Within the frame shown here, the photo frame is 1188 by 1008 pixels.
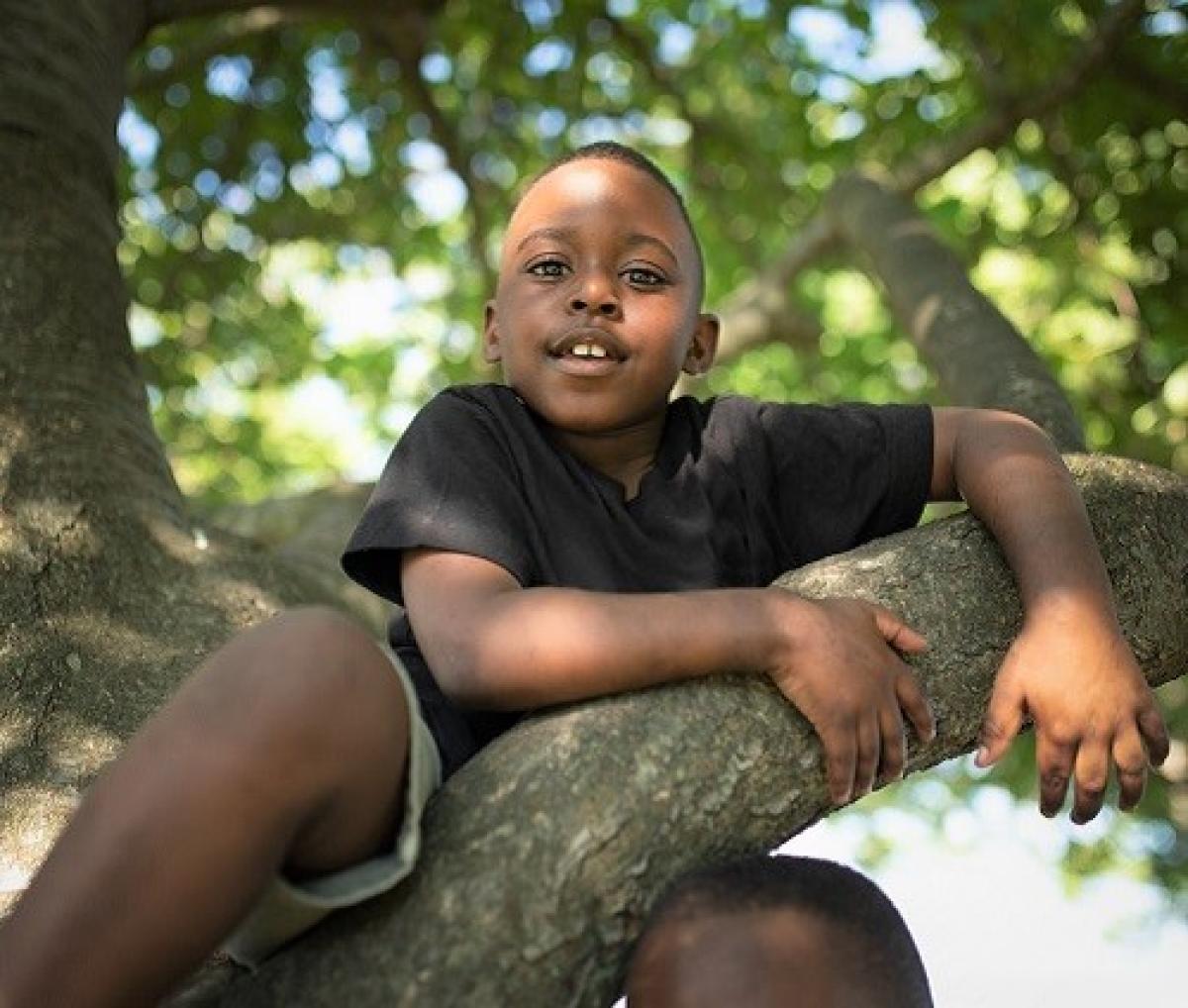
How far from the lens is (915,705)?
6.13 feet

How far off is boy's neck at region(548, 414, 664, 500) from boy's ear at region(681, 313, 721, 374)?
0.28 m

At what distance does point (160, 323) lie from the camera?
25.0ft

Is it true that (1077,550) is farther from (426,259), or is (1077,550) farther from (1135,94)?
(426,259)

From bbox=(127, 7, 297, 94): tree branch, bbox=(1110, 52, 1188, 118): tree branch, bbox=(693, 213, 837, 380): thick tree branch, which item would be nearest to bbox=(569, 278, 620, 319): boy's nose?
bbox=(1110, 52, 1188, 118): tree branch

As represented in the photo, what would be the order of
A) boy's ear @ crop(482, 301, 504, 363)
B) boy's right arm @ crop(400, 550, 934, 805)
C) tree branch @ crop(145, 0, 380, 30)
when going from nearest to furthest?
boy's right arm @ crop(400, 550, 934, 805) < boy's ear @ crop(482, 301, 504, 363) < tree branch @ crop(145, 0, 380, 30)

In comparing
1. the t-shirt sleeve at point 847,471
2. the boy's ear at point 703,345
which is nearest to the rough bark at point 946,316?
Answer: the t-shirt sleeve at point 847,471

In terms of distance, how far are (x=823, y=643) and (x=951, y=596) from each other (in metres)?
0.33

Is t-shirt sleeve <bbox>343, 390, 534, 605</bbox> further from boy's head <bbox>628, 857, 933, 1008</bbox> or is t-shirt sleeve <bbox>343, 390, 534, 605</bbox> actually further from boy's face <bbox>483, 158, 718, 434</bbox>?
boy's head <bbox>628, 857, 933, 1008</bbox>

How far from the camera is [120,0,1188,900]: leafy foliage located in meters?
5.52

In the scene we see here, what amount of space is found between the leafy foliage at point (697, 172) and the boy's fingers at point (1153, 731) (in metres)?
3.29

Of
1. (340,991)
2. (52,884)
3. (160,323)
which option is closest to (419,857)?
(340,991)

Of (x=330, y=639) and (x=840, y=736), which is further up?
(x=330, y=639)

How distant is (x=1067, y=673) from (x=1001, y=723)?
0.11 m

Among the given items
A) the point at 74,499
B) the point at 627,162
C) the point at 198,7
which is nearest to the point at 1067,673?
the point at 627,162
